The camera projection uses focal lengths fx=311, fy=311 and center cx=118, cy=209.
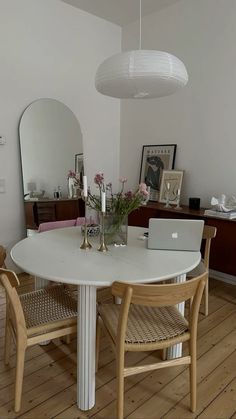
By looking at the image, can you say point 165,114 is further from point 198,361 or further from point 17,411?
Result: point 17,411

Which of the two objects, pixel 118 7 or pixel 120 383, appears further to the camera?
pixel 118 7

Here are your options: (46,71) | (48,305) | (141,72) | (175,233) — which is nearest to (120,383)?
(48,305)

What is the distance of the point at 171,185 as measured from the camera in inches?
142

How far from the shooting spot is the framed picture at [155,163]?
372 cm

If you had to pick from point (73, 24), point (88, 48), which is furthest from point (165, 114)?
point (73, 24)

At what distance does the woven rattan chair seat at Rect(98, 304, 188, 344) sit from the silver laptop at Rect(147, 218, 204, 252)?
396mm

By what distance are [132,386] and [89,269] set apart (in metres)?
0.77

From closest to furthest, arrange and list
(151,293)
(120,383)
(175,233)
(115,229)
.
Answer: (151,293) < (120,383) < (175,233) < (115,229)

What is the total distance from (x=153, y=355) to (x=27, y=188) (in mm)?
2136

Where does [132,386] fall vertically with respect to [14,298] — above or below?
below

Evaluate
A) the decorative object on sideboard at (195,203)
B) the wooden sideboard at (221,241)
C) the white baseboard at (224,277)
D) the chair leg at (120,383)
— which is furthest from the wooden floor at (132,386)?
the decorative object on sideboard at (195,203)

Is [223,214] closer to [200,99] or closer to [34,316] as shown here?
[200,99]

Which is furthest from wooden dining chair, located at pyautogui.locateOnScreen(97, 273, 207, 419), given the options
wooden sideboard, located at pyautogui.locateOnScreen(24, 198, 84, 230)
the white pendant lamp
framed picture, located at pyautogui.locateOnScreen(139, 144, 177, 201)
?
framed picture, located at pyautogui.locateOnScreen(139, 144, 177, 201)

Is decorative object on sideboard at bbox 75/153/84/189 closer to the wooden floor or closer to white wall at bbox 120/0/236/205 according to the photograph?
white wall at bbox 120/0/236/205
